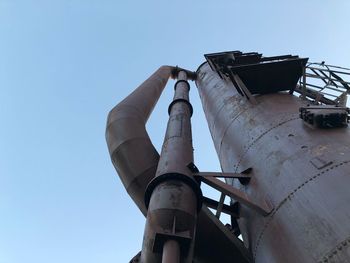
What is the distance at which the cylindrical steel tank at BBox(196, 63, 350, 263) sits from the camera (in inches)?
200

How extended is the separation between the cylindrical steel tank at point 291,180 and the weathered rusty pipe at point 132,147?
218 centimetres

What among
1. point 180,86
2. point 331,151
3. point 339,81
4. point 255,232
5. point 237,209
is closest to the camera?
point 331,151

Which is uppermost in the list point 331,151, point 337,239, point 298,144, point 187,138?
point 187,138

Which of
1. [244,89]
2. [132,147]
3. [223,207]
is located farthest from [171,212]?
[244,89]

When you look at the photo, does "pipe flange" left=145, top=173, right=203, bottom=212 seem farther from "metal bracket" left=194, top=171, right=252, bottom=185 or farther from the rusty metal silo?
"metal bracket" left=194, top=171, right=252, bottom=185

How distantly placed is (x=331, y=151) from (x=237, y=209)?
9.56 ft

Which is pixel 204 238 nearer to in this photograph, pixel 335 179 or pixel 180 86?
pixel 335 179

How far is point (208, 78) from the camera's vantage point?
52.9 feet

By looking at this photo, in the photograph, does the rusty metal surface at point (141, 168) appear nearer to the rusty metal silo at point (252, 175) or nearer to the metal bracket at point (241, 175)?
the rusty metal silo at point (252, 175)

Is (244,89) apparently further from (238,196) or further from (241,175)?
(238,196)

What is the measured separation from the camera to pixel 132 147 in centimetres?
888

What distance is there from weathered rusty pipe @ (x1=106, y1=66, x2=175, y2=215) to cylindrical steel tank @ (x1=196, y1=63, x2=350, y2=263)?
218 cm

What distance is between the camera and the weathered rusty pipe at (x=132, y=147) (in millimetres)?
8539

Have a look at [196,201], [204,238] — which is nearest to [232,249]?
[204,238]
